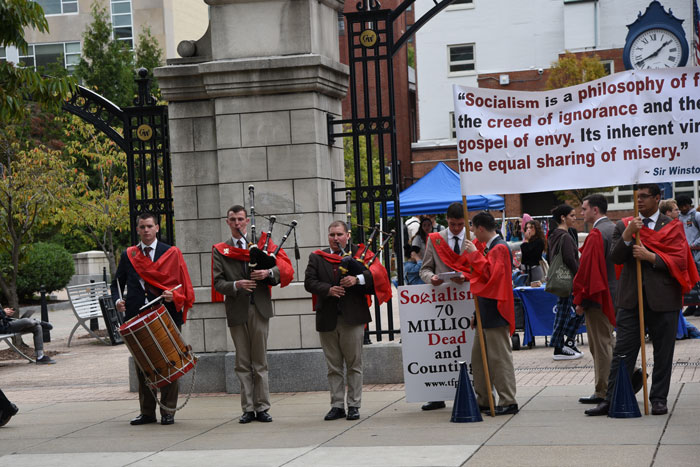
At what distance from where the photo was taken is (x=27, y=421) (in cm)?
1063

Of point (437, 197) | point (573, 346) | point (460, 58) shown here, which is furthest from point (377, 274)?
point (460, 58)

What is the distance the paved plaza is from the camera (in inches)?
295

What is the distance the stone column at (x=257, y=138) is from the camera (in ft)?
37.9

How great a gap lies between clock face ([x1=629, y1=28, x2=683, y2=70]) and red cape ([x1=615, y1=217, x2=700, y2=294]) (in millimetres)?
23944

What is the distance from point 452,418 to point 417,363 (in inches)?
36.9

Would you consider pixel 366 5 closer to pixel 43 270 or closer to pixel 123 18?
pixel 43 270

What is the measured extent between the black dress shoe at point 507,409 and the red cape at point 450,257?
123cm

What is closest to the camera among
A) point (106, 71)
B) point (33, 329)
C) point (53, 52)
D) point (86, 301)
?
point (33, 329)

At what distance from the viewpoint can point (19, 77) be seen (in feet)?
33.3

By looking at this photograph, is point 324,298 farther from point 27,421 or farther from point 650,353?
point 650,353

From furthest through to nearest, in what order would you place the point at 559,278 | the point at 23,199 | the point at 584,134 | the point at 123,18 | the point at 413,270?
the point at 123,18
the point at 23,199
the point at 413,270
the point at 559,278
the point at 584,134

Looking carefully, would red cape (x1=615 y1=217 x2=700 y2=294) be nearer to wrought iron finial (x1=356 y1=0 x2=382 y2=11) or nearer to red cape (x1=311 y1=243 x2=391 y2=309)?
red cape (x1=311 y1=243 x2=391 y2=309)

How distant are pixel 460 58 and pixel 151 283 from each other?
43.1 metres

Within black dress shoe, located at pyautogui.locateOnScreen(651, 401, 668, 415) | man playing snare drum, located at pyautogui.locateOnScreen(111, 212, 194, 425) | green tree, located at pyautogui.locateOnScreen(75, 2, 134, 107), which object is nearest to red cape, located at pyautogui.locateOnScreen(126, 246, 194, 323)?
man playing snare drum, located at pyautogui.locateOnScreen(111, 212, 194, 425)
